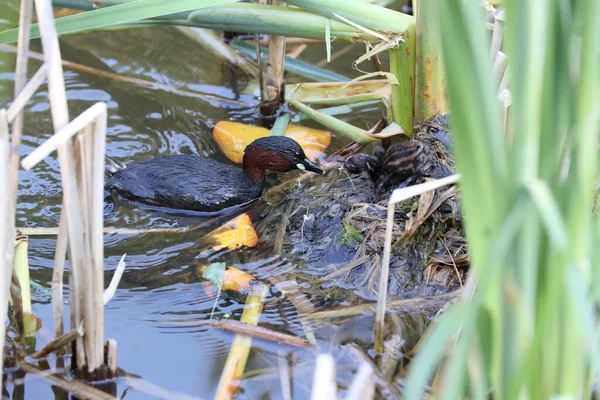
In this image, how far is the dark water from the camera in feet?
10.2

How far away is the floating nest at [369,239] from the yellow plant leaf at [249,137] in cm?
87

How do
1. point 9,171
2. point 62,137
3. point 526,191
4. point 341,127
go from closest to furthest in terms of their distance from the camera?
1. point 526,191
2. point 62,137
3. point 9,171
4. point 341,127

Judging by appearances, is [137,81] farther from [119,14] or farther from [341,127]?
[119,14]

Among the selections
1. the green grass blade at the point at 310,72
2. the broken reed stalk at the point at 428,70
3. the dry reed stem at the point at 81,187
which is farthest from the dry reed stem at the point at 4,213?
the green grass blade at the point at 310,72

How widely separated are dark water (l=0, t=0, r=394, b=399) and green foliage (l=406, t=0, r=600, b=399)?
1299mm

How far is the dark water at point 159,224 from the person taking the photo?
3.10 meters

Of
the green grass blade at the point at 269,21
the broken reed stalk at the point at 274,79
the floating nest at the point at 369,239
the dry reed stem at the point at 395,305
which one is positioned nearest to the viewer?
the dry reed stem at the point at 395,305

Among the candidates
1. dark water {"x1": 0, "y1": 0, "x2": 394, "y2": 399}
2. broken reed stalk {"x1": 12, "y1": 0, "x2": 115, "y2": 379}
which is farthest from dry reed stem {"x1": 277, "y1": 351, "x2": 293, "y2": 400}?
broken reed stalk {"x1": 12, "y1": 0, "x2": 115, "y2": 379}

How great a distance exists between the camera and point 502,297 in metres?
1.76

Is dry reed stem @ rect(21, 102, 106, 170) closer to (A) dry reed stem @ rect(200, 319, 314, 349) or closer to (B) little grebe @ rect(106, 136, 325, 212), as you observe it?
(A) dry reed stem @ rect(200, 319, 314, 349)

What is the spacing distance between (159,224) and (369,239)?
1447mm

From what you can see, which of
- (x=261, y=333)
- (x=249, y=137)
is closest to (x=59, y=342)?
(x=261, y=333)

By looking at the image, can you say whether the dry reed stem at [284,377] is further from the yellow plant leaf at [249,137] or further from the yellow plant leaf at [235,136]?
the yellow plant leaf at [235,136]

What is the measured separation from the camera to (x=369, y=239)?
12.7ft
